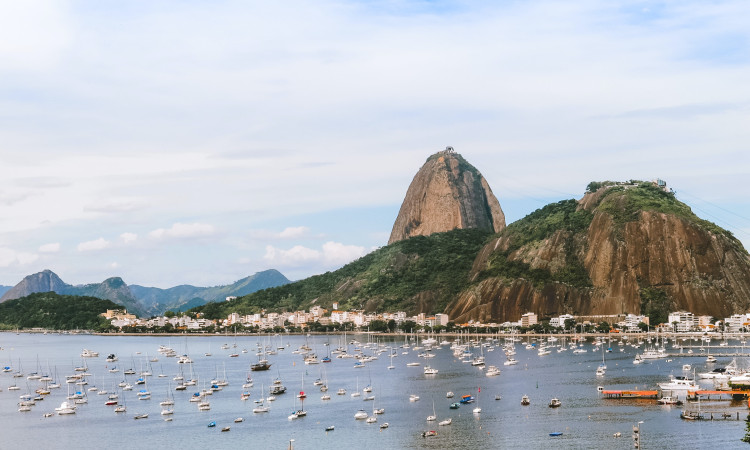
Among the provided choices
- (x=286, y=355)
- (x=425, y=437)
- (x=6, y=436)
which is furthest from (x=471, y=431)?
(x=286, y=355)

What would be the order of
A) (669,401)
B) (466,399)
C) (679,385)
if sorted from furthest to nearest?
1. (679,385)
2. (466,399)
3. (669,401)

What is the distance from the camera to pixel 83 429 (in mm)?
90625

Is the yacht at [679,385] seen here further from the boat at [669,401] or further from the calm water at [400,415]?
the calm water at [400,415]

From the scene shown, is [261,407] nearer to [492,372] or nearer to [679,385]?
[492,372]

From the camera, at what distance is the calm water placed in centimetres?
7919

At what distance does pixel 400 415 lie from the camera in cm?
9325

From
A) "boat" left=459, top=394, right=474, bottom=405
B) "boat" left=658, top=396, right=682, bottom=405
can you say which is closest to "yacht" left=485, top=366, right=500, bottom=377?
"boat" left=459, top=394, right=474, bottom=405

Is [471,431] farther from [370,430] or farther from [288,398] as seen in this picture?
[288,398]

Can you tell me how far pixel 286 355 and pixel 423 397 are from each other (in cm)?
8166

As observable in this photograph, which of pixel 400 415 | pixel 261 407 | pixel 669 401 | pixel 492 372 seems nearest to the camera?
pixel 400 415

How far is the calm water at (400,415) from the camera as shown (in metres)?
79.2

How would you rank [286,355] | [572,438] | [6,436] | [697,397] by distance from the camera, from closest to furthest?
[572,438] < [6,436] < [697,397] < [286,355]

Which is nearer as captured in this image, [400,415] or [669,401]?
[400,415]

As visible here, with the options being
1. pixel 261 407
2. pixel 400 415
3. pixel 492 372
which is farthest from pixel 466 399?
pixel 492 372
